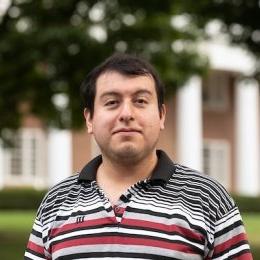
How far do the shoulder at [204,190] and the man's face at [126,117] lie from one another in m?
0.14

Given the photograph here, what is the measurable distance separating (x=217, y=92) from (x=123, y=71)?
127ft

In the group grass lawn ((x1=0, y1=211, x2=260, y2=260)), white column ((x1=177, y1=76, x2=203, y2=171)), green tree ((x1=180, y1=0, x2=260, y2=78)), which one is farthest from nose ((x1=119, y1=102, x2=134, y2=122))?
white column ((x1=177, y1=76, x2=203, y2=171))

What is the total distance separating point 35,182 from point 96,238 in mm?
32364

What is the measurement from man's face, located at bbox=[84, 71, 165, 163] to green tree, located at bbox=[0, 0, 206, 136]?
38.5ft

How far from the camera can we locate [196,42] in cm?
1869

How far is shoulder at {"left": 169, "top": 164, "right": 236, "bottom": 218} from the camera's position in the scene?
285 cm

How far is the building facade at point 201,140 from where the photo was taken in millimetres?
34312

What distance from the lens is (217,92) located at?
136 feet

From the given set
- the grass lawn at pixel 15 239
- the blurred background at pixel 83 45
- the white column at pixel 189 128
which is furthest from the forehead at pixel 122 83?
the white column at pixel 189 128

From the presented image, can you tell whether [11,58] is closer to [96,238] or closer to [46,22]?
[46,22]

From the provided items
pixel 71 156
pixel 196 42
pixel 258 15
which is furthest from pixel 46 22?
pixel 71 156

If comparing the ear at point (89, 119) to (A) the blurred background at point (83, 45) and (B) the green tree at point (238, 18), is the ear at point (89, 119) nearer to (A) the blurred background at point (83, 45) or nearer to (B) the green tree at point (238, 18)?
(A) the blurred background at point (83, 45)

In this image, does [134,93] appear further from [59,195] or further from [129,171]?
[59,195]

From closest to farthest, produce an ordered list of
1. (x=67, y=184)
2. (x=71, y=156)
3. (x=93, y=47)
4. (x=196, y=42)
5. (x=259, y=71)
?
1. (x=67, y=184)
2. (x=259, y=71)
3. (x=93, y=47)
4. (x=196, y=42)
5. (x=71, y=156)
